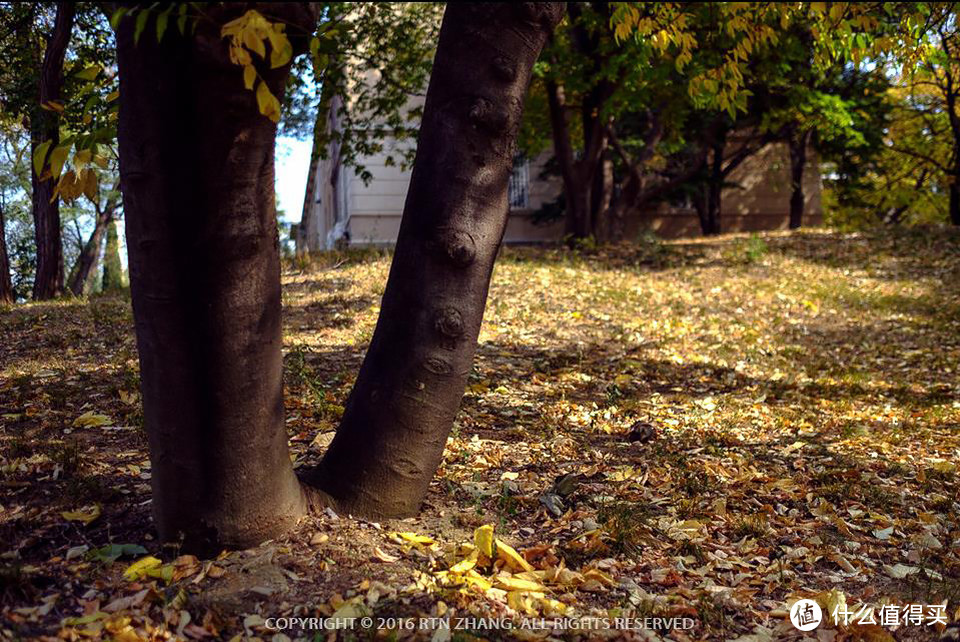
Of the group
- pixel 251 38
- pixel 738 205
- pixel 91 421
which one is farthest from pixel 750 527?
pixel 738 205

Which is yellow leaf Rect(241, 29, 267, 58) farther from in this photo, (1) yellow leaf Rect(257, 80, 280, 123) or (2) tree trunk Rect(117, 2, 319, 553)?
(2) tree trunk Rect(117, 2, 319, 553)

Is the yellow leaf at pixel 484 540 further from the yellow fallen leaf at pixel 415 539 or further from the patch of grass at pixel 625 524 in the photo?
the patch of grass at pixel 625 524

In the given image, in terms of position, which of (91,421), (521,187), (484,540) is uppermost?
(521,187)

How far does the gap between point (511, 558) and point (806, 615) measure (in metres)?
1.13

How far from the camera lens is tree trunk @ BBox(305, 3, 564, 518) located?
10.5 feet

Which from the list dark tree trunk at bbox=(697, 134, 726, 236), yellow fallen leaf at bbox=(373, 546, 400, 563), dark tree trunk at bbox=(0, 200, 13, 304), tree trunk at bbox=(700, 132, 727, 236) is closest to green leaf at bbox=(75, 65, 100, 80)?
yellow fallen leaf at bbox=(373, 546, 400, 563)

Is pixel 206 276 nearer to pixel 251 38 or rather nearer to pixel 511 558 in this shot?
pixel 251 38

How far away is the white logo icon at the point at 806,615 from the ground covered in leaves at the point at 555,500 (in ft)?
0.10

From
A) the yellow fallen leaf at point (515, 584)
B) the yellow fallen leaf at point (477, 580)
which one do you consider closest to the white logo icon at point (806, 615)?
the yellow fallen leaf at point (515, 584)

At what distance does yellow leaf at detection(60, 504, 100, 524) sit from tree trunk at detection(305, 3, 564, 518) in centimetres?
95

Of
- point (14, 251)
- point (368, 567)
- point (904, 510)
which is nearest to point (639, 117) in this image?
point (14, 251)

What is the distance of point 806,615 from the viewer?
303 centimetres

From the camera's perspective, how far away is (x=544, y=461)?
178 inches

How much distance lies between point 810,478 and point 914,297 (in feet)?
26.3
